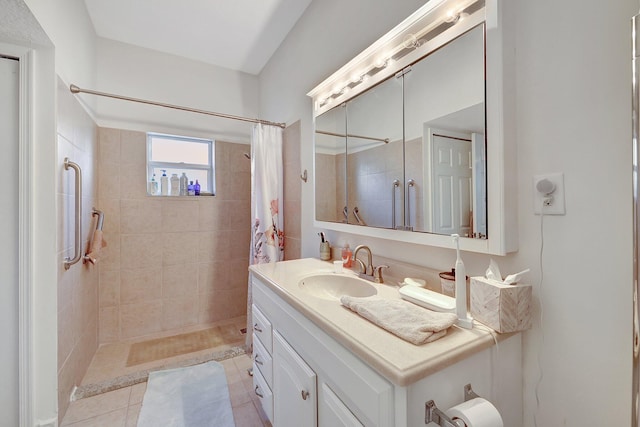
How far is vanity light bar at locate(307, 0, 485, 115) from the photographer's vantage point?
962 millimetres

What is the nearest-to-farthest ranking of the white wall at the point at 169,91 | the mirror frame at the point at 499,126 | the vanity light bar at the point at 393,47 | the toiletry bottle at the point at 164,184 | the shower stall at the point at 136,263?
the mirror frame at the point at 499,126 → the vanity light bar at the point at 393,47 → the shower stall at the point at 136,263 → the white wall at the point at 169,91 → the toiletry bottle at the point at 164,184

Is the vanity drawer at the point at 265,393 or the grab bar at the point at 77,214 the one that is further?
the grab bar at the point at 77,214

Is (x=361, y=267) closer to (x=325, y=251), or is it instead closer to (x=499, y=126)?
(x=325, y=251)

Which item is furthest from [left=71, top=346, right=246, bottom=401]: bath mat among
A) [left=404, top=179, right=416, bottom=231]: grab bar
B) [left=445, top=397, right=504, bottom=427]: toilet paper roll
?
[left=445, top=397, right=504, bottom=427]: toilet paper roll

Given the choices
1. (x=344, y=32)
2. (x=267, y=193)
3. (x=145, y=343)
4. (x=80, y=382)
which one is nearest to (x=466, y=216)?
(x=344, y=32)

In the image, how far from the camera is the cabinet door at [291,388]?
3.05 feet

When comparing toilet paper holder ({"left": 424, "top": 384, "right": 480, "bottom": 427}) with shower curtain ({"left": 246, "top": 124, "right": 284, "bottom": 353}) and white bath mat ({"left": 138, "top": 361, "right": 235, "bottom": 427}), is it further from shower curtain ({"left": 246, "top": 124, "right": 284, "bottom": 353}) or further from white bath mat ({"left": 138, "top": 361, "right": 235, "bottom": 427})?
shower curtain ({"left": 246, "top": 124, "right": 284, "bottom": 353})

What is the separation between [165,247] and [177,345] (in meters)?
0.90

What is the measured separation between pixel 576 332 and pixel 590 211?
1.15ft

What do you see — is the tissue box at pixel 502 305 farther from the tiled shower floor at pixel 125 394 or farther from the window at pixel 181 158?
the window at pixel 181 158

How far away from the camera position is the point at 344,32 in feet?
5.28

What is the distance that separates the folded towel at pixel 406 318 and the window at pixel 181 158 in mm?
2277

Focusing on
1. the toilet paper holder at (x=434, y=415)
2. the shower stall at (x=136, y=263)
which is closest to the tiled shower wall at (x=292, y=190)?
the shower stall at (x=136, y=263)

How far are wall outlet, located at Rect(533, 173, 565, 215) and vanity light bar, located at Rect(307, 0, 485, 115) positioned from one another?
61 cm
